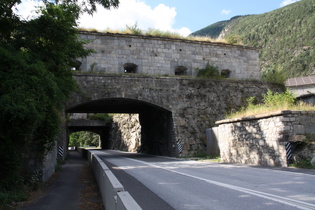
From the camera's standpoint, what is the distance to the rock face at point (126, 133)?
32.1 metres

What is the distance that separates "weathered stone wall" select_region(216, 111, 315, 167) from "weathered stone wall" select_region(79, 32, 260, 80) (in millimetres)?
10165

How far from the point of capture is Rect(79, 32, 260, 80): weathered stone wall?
71.8 feet

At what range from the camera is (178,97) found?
2108cm

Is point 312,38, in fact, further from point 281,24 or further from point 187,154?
point 187,154

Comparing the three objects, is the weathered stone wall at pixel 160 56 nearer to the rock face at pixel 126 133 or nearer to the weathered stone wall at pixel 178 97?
the weathered stone wall at pixel 178 97

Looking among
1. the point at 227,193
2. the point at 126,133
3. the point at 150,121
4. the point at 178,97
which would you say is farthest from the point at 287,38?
the point at 227,193

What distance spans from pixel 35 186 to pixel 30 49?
14.2ft

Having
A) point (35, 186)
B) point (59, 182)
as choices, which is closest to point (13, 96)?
point (35, 186)

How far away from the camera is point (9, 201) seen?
22.5 feet

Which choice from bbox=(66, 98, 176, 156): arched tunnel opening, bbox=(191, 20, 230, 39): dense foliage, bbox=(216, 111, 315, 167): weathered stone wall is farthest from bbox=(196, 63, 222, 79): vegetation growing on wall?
Result: bbox=(191, 20, 230, 39): dense foliage

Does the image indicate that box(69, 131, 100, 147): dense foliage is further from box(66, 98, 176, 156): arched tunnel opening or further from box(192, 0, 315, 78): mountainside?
box(66, 98, 176, 156): arched tunnel opening

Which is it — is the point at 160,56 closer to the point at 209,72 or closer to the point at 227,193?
the point at 209,72

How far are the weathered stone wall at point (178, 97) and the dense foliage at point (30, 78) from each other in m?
7.90

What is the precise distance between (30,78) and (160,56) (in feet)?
53.4
